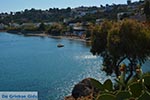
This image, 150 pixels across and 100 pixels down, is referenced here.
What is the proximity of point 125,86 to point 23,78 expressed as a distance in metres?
29.3

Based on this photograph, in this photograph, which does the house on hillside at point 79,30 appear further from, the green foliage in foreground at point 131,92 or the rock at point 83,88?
the green foliage in foreground at point 131,92

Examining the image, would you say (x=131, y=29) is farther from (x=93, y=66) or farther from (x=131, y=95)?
(x=93, y=66)

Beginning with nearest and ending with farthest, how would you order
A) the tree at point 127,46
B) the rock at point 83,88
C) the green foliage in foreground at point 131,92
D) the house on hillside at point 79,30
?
1. the green foliage in foreground at point 131,92
2. the rock at point 83,88
3. the tree at point 127,46
4. the house on hillside at point 79,30

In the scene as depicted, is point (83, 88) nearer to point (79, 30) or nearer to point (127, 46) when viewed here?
point (127, 46)

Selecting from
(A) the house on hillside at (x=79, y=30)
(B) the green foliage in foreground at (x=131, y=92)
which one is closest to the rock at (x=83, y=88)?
(B) the green foliage in foreground at (x=131, y=92)

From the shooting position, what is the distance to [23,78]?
124 feet

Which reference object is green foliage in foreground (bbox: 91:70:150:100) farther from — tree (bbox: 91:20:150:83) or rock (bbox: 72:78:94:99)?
tree (bbox: 91:20:150:83)

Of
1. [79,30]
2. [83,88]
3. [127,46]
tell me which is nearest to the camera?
[83,88]

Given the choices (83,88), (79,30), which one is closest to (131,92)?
(83,88)

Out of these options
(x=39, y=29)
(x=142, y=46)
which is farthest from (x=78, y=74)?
(x=39, y=29)

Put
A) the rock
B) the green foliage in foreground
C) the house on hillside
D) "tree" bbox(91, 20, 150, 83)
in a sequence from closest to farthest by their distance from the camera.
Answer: the green foliage in foreground
the rock
"tree" bbox(91, 20, 150, 83)
the house on hillside

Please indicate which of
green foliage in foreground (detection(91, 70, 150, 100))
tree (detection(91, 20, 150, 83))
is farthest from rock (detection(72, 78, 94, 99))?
green foliage in foreground (detection(91, 70, 150, 100))

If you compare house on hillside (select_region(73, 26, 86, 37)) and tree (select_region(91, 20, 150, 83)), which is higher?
tree (select_region(91, 20, 150, 83))

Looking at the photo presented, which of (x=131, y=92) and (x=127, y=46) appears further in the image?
(x=127, y=46)
